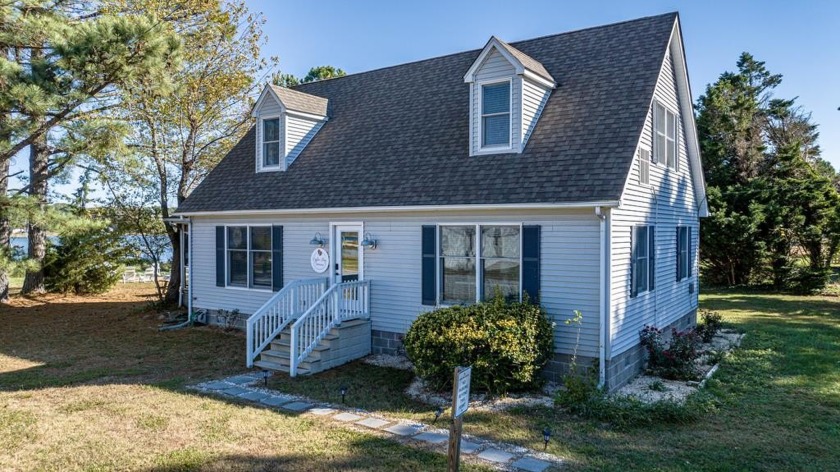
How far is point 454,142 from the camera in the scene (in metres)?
11.3

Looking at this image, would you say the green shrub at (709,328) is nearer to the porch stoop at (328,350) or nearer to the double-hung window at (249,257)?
the porch stoop at (328,350)

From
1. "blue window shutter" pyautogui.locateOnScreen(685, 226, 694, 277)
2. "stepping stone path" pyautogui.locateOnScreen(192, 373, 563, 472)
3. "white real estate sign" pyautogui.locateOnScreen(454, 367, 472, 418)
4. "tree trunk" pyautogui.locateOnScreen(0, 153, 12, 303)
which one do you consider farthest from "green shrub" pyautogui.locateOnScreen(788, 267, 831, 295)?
"tree trunk" pyautogui.locateOnScreen(0, 153, 12, 303)

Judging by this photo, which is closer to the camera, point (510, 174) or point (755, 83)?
point (510, 174)

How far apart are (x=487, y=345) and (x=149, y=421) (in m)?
4.64

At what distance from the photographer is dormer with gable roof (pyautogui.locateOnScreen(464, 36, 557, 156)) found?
10148 millimetres

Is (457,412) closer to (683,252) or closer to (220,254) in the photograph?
(683,252)

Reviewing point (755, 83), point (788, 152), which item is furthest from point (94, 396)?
point (755, 83)

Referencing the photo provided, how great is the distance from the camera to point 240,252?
13.6 metres

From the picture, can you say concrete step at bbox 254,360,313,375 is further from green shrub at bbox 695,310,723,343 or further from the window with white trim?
green shrub at bbox 695,310,723,343

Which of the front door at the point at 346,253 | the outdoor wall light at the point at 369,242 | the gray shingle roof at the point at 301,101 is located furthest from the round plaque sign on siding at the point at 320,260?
the gray shingle roof at the point at 301,101

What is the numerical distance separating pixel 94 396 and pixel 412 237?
18.9 ft

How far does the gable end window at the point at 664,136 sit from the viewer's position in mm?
10703

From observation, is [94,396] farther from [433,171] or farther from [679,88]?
[679,88]

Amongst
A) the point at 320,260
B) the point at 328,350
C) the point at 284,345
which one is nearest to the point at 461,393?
the point at 328,350
